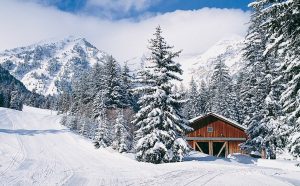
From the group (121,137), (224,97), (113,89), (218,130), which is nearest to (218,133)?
(218,130)

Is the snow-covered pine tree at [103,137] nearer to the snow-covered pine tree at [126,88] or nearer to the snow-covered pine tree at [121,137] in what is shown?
the snow-covered pine tree at [121,137]

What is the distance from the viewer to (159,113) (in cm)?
2820

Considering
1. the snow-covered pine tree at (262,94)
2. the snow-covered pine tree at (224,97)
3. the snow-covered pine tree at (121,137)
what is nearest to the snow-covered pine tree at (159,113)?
the snow-covered pine tree at (121,137)

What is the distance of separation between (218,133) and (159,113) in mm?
22026

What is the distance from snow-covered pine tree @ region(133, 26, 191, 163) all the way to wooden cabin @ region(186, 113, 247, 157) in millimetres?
19273

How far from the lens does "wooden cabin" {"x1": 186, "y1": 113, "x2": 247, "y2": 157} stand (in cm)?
4812

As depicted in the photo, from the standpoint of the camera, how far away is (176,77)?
2958cm

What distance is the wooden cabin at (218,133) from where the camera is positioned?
4812 cm

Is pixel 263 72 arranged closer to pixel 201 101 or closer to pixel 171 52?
pixel 171 52

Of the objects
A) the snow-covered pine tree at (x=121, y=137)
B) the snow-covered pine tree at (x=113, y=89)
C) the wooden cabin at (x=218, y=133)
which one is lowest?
the snow-covered pine tree at (x=121, y=137)

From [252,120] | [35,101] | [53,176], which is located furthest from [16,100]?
Result: [53,176]

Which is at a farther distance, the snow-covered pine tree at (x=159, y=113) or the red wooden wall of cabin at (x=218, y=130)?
the red wooden wall of cabin at (x=218, y=130)

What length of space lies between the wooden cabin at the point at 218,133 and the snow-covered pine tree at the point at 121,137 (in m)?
12.8

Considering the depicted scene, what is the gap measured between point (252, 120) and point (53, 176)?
88.9 ft
